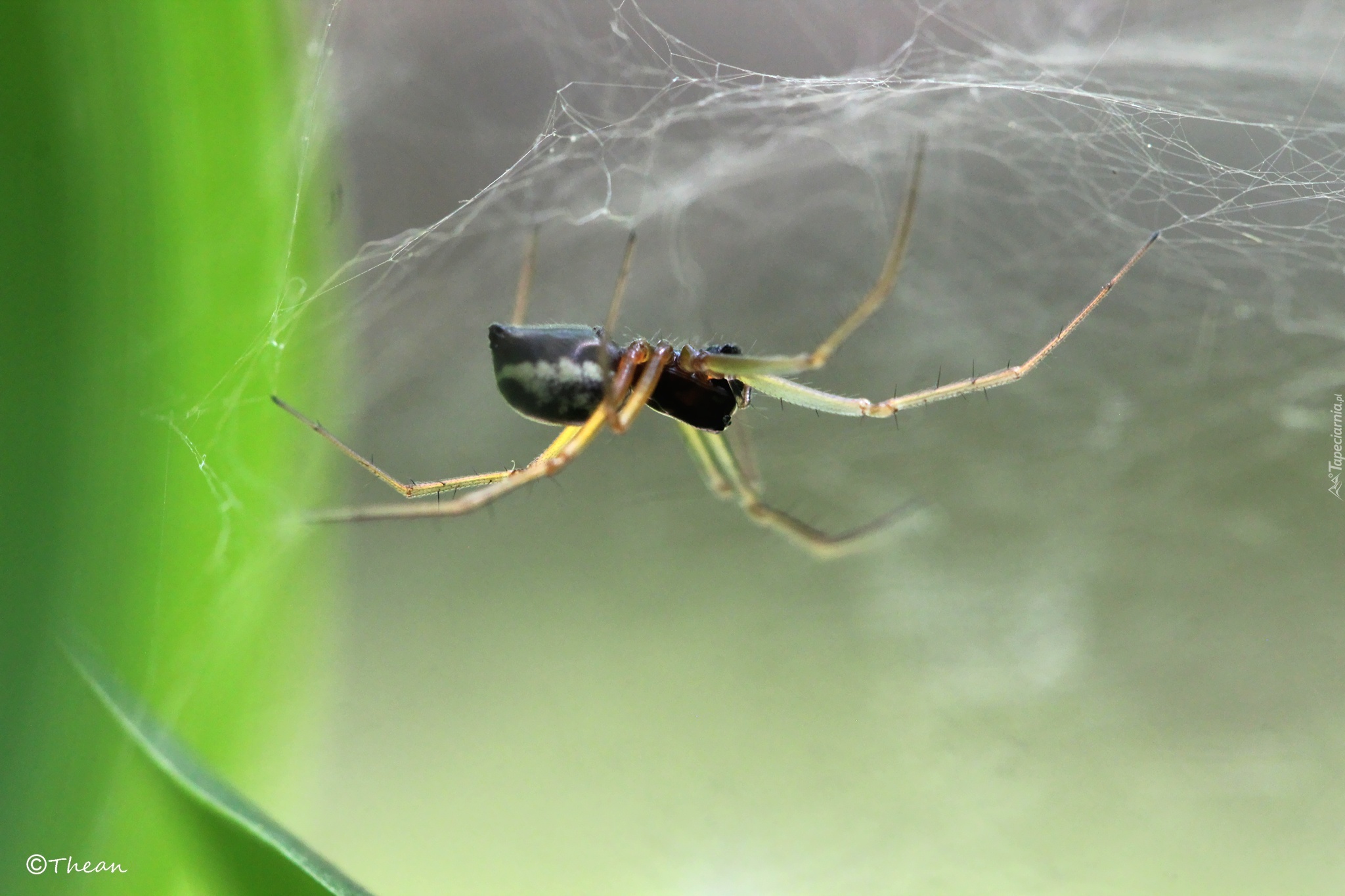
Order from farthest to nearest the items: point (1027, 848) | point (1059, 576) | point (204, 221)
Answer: point (1059, 576) → point (1027, 848) → point (204, 221)

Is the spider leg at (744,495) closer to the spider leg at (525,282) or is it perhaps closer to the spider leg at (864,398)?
the spider leg at (864,398)

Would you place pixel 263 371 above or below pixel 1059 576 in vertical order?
below

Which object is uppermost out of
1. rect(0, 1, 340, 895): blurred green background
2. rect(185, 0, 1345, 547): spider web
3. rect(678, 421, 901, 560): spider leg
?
rect(185, 0, 1345, 547): spider web

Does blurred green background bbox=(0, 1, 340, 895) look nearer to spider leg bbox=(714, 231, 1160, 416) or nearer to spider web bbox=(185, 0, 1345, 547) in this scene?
spider web bbox=(185, 0, 1345, 547)

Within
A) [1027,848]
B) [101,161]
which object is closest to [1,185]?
[101,161]

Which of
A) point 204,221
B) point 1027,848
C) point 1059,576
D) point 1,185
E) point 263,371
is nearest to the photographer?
point 1,185

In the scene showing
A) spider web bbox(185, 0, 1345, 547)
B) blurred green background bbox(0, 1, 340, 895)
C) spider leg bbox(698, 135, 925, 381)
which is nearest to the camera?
blurred green background bbox(0, 1, 340, 895)

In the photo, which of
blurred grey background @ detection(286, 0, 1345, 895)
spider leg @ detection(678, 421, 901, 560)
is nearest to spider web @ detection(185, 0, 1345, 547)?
blurred grey background @ detection(286, 0, 1345, 895)

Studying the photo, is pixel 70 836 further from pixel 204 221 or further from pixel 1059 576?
pixel 1059 576
